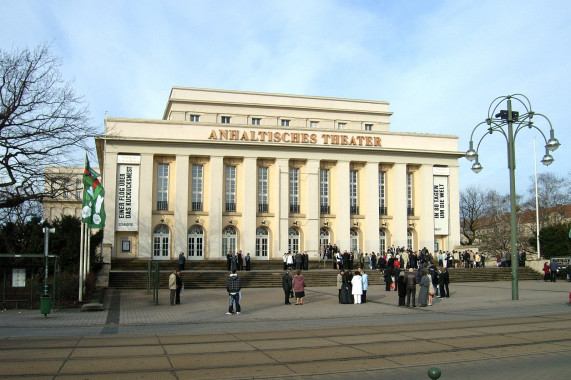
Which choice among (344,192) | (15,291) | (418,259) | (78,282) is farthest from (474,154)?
(344,192)

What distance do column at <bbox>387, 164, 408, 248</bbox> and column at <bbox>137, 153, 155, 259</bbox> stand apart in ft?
75.7

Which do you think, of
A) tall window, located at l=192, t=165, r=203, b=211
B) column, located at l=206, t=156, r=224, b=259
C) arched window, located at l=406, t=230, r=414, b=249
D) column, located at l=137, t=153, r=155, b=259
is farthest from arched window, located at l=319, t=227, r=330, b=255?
column, located at l=137, t=153, r=155, b=259

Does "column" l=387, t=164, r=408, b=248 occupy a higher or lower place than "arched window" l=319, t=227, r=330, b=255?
higher

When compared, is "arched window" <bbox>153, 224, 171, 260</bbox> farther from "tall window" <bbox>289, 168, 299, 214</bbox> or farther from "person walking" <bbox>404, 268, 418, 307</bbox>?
"person walking" <bbox>404, 268, 418, 307</bbox>

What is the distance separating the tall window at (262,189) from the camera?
50844 millimetres

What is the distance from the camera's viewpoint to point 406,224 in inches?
2095

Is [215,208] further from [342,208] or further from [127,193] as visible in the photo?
[342,208]

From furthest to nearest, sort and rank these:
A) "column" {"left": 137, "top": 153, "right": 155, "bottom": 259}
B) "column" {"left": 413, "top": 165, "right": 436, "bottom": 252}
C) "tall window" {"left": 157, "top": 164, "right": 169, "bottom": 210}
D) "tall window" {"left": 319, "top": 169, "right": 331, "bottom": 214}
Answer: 1. "column" {"left": 413, "top": 165, "right": 436, "bottom": 252}
2. "tall window" {"left": 319, "top": 169, "right": 331, "bottom": 214}
3. "tall window" {"left": 157, "top": 164, "right": 169, "bottom": 210}
4. "column" {"left": 137, "top": 153, "right": 155, "bottom": 259}

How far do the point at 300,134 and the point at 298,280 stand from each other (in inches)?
1117

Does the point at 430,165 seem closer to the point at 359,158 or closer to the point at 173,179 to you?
the point at 359,158

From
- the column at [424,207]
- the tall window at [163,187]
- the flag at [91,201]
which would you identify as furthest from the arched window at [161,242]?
the column at [424,207]

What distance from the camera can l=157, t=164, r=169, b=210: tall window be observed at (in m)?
48.6

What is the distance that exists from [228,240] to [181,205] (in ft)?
17.8

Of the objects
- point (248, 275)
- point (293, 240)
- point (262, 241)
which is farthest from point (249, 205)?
point (248, 275)
